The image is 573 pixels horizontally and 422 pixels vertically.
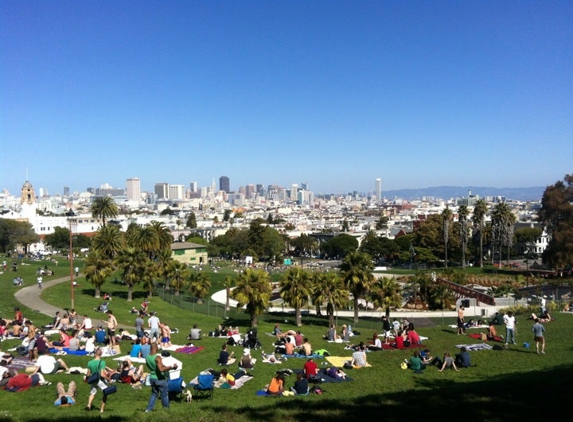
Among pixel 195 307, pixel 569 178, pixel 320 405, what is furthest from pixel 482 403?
pixel 569 178

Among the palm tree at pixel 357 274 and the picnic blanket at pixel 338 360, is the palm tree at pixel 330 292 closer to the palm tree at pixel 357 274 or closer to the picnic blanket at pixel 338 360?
the palm tree at pixel 357 274

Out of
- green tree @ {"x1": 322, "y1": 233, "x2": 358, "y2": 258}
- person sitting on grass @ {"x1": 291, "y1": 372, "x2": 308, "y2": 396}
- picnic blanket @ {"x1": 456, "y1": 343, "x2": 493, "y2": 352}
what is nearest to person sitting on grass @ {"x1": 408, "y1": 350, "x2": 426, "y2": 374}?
picnic blanket @ {"x1": 456, "y1": 343, "x2": 493, "y2": 352}

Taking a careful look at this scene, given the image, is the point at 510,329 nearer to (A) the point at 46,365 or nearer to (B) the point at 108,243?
(A) the point at 46,365

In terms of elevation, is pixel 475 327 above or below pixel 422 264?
above

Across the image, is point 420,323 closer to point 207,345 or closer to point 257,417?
point 207,345

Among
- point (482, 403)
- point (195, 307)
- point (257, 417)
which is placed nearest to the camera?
point (257, 417)

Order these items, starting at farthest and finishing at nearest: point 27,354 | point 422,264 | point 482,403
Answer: point 422,264, point 27,354, point 482,403

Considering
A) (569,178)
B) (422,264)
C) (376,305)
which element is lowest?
(422,264)
